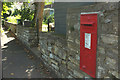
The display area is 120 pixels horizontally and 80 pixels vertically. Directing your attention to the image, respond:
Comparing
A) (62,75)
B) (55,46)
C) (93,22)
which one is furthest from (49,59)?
(93,22)

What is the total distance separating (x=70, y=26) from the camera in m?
3.78

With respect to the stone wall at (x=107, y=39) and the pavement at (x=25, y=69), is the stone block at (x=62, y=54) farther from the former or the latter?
the stone wall at (x=107, y=39)

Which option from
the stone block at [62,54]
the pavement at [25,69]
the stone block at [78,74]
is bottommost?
the pavement at [25,69]

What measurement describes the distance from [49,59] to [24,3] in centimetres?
846

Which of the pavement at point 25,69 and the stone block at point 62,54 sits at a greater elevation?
the stone block at point 62,54

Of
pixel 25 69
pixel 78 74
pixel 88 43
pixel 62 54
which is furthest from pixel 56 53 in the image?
pixel 88 43

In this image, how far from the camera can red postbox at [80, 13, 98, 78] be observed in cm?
289

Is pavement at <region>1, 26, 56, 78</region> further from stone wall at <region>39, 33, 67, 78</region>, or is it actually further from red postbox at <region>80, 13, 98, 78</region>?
red postbox at <region>80, 13, 98, 78</region>

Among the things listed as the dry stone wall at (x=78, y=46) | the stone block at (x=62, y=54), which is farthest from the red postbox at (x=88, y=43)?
the stone block at (x=62, y=54)

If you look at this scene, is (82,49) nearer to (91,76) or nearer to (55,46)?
(91,76)

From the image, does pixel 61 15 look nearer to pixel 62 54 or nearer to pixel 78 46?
pixel 62 54

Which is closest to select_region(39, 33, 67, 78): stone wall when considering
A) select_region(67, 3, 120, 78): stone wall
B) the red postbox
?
the red postbox

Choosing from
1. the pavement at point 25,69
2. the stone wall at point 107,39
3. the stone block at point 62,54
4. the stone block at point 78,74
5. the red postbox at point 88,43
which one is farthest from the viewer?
the pavement at point 25,69

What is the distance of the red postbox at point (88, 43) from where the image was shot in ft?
9.49
